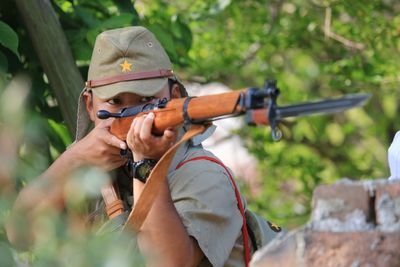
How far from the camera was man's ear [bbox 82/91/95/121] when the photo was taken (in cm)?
380

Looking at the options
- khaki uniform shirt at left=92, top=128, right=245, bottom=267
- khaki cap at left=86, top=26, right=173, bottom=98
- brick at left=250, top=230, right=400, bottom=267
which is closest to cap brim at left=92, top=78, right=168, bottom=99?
khaki cap at left=86, top=26, right=173, bottom=98

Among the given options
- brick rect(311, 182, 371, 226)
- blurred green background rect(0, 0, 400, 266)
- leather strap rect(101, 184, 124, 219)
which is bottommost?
blurred green background rect(0, 0, 400, 266)

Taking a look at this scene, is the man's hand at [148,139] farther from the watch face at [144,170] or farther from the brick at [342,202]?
the brick at [342,202]

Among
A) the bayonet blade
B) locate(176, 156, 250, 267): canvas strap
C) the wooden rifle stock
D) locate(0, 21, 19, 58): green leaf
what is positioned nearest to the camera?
the bayonet blade

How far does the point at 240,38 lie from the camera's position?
779cm

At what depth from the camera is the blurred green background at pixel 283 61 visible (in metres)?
4.88

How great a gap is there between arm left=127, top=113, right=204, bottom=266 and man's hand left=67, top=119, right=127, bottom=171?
0.26 meters

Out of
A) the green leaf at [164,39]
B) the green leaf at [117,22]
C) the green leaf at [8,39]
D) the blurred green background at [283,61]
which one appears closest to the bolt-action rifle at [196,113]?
the green leaf at [8,39]

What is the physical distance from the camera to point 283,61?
8.50 metres

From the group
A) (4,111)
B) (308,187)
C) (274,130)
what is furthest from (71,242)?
(308,187)

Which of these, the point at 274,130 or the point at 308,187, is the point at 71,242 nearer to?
the point at 274,130

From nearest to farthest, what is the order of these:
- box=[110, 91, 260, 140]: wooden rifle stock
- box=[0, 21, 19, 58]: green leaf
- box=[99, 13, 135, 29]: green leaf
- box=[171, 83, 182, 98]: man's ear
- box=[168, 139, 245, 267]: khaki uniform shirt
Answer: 1. box=[110, 91, 260, 140]: wooden rifle stock
2. box=[168, 139, 245, 267]: khaki uniform shirt
3. box=[171, 83, 182, 98]: man's ear
4. box=[0, 21, 19, 58]: green leaf
5. box=[99, 13, 135, 29]: green leaf

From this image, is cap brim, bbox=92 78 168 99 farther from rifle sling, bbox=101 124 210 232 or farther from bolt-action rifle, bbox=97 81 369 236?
rifle sling, bbox=101 124 210 232

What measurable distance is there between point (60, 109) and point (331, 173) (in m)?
4.11
